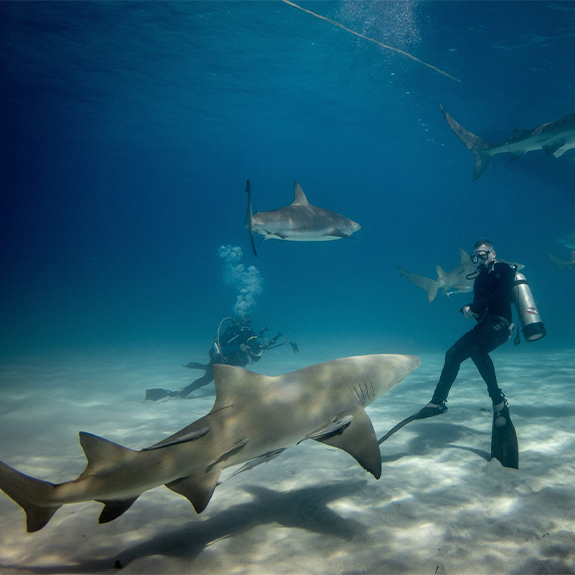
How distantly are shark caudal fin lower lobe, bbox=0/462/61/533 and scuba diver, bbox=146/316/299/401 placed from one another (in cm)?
648

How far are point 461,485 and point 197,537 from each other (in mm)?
2560

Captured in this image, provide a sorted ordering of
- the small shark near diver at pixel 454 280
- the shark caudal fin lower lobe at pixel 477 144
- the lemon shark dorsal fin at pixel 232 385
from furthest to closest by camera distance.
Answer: the small shark near diver at pixel 454 280 → the shark caudal fin lower lobe at pixel 477 144 → the lemon shark dorsal fin at pixel 232 385

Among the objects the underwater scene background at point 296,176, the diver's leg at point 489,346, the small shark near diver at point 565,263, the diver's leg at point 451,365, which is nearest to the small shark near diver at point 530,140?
the underwater scene background at point 296,176

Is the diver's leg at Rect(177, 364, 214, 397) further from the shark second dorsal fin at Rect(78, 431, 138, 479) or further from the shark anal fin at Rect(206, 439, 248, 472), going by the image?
the shark second dorsal fin at Rect(78, 431, 138, 479)

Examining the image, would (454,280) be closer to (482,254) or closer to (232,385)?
(482,254)

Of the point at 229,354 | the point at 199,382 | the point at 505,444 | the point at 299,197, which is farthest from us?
the point at 229,354

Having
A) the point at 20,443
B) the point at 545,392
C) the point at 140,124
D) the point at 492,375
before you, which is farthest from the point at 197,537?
the point at 140,124

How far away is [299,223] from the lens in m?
6.10

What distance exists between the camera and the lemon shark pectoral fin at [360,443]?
267cm

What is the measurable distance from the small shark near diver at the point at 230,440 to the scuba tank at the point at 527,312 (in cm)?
223

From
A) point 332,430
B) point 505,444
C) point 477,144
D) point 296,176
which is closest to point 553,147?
point 477,144

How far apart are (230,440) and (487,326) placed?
12.5 ft

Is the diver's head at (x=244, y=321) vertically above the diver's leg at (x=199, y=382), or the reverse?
the diver's head at (x=244, y=321)

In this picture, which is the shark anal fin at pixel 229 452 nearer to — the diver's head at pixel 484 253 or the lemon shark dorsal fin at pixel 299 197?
the diver's head at pixel 484 253
